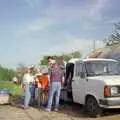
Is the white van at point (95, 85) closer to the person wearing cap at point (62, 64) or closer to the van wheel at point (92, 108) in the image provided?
the van wheel at point (92, 108)

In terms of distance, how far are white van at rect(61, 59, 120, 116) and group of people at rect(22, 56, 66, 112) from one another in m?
0.49

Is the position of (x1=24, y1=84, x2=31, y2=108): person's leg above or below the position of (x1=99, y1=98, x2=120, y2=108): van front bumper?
above

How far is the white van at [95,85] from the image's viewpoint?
39.9 feet

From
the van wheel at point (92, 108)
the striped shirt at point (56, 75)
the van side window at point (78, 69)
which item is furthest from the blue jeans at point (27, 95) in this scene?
the van wheel at point (92, 108)

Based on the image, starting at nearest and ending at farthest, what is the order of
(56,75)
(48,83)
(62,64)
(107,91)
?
(107,91), (56,75), (62,64), (48,83)

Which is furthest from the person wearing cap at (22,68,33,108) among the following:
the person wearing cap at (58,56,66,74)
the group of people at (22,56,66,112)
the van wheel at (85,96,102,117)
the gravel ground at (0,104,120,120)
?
the van wheel at (85,96,102,117)

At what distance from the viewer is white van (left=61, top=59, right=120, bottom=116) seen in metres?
12.2

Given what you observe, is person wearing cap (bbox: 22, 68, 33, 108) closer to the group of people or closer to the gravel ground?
the group of people

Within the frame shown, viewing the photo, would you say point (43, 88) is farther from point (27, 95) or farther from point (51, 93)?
point (51, 93)

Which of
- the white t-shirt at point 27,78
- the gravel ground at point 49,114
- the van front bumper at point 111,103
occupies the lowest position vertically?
the gravel ground at point 49,114

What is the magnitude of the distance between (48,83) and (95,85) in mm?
3963

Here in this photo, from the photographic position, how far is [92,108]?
1302 centimetres

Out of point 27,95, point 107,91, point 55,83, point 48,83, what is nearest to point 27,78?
point 27,95

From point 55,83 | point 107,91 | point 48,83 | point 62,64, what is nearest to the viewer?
point 107,91
